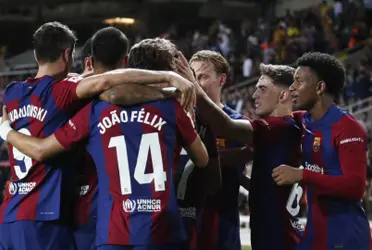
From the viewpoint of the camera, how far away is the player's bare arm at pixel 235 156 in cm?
529

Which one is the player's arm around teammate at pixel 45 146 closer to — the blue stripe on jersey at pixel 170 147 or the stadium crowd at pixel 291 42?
the blue stripe on jersey at pixel 170 147

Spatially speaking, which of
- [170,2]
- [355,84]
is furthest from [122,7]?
[355,84]

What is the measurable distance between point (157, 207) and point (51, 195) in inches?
32.7

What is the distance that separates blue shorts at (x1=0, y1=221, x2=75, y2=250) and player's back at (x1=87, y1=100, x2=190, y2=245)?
1.83 ft

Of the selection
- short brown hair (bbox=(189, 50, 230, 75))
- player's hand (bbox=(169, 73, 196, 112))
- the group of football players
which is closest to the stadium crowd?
short brown hair (bbox=(189, 50, 230, 75))

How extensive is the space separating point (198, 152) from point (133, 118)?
0.43 metres

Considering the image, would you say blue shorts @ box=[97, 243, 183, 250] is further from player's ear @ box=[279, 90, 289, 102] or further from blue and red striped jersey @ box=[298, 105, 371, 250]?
player's ear @ box=[279, 90, 289, 102]

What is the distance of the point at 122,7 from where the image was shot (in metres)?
30.5

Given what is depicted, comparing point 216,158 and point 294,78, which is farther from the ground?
point 294,78

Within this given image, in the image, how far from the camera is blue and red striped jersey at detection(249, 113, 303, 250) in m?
5.13

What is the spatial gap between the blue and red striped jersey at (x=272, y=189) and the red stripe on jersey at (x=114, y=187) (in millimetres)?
1263

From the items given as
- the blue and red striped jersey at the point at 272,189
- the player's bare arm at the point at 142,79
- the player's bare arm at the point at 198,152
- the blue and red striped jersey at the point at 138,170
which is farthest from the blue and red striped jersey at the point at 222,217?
the player's bare arm at the point at 142,79

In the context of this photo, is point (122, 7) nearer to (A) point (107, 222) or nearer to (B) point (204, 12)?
(B) point (204, 12)

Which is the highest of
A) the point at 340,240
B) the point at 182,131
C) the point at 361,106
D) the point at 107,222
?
the point at 182,131
